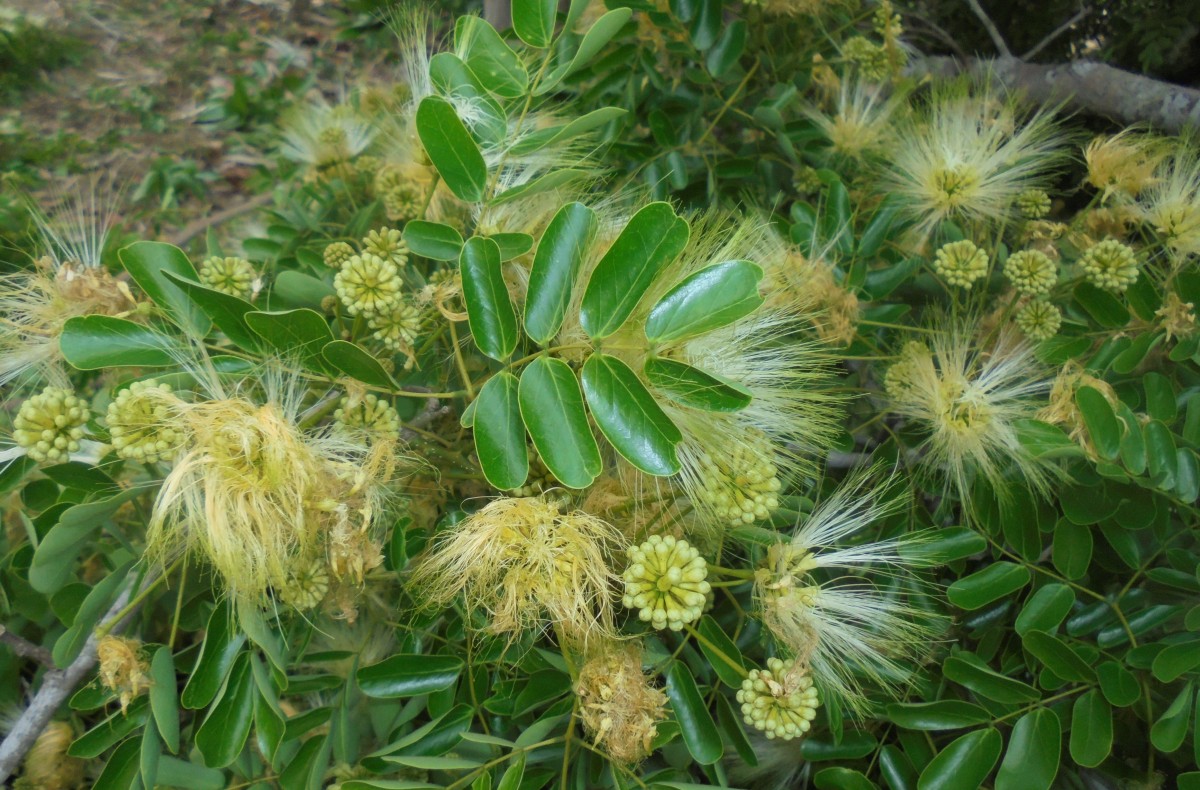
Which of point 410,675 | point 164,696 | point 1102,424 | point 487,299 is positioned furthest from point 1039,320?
point 164,696

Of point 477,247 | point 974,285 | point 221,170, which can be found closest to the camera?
point 477,247

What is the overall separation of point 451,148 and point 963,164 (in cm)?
141

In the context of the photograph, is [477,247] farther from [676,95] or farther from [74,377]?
[74,377]

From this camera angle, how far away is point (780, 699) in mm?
1248

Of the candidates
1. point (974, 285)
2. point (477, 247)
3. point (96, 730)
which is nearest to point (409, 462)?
point (477, 247)

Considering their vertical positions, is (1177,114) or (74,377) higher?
(1177,114)

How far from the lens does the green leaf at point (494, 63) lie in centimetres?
141

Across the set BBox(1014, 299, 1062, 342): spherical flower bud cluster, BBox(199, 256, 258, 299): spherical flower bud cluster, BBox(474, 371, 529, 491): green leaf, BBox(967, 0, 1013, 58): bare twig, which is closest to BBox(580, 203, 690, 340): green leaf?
BBox(474, 371, 529, 491): green leaf

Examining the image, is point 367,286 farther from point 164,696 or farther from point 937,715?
point 937,715

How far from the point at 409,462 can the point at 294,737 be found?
23.0 inches

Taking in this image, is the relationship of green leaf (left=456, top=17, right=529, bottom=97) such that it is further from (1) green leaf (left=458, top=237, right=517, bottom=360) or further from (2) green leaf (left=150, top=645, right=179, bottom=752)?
(2) green leaf (left=150, top=645, right=179, bottom=752)

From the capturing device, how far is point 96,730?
1394 millimetres

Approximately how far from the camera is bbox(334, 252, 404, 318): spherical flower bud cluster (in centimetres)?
133

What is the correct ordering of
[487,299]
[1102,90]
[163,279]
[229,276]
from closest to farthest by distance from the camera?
1. [487,299]
2. [163,279]
3. [229,276]
4. [1102,90]
